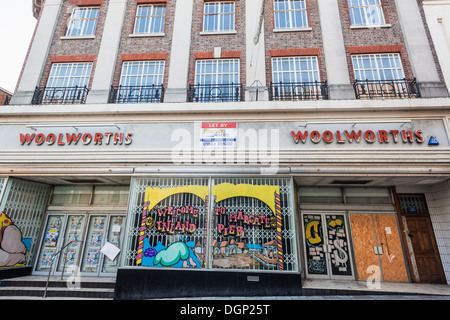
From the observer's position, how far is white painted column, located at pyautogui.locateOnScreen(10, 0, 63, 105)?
9461 millimetres

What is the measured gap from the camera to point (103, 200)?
9.71 m

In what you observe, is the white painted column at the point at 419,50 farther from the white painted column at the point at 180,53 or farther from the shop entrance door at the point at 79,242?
the shop entrance door at the point at 79,242

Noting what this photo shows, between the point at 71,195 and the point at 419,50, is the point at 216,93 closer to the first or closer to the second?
the point at 71,195

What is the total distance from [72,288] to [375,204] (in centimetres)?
1086

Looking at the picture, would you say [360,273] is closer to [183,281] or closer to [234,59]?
[183,281]

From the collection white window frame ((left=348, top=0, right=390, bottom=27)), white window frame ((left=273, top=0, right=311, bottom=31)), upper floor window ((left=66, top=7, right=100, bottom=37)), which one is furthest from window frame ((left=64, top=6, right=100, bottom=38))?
white window frame ((left=348, top=0, right=390, bottom=27))

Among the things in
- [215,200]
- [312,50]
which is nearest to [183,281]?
[215,200]

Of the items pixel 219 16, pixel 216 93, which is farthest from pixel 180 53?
pixel 219 16

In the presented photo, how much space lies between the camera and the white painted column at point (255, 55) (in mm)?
8922

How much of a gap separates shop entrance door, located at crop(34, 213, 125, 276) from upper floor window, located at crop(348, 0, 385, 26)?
1286cm

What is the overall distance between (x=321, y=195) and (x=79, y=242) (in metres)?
9.67

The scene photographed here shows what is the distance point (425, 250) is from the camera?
8320mm

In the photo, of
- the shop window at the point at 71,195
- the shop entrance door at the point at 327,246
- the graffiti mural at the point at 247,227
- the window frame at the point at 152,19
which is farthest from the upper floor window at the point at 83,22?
the shop entrance door at the point at 327,246

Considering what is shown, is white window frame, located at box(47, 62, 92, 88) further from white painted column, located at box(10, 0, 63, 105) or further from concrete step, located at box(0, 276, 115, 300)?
concrete step, located at box(0, 276, 115, 300)
